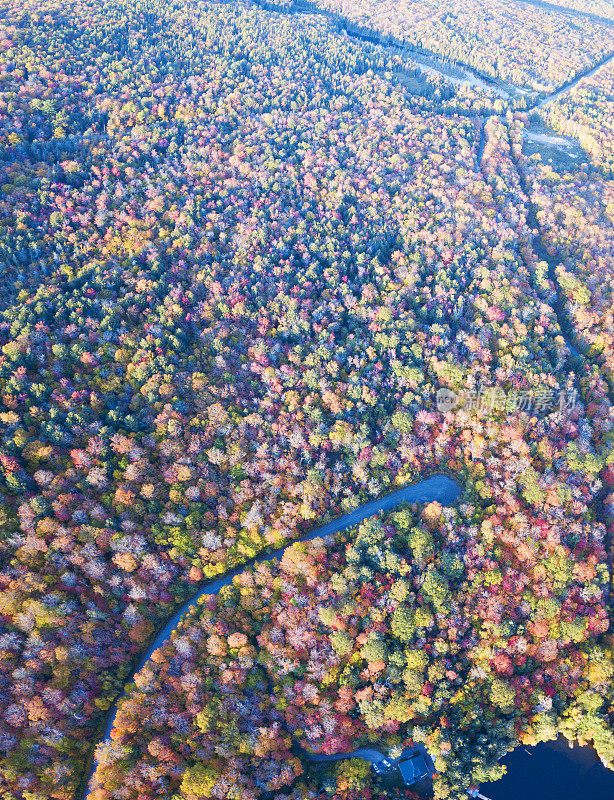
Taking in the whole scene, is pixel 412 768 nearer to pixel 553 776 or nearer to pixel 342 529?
pixel 553 776

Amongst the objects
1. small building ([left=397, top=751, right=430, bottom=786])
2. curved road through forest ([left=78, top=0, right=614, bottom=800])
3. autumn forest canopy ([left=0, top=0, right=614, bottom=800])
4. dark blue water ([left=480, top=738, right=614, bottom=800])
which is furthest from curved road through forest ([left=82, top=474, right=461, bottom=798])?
dark blue water ([left=480, top=738, right=614, bottom=800])

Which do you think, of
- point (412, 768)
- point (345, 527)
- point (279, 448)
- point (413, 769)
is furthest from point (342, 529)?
point (413, 769)

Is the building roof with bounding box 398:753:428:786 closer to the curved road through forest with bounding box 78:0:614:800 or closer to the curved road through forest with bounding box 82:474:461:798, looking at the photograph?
the curved road through forest with bounding box 78:0:614:800

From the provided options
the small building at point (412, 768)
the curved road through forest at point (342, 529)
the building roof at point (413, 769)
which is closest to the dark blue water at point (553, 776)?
the small building at point (412, 768)

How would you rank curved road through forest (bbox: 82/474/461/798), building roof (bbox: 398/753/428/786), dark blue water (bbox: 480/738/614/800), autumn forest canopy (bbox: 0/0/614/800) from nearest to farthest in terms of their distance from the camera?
autumn forest canopy (bbox: 0/0/614/800), building roof (bbox: 398/753/428/786), dark blue water (bbox: 480/738/614/800), curved road through forest (bbox: 82/474/461/798)

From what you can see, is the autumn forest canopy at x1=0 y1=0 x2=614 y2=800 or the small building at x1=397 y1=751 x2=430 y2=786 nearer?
the autumn forest canopy at x1=0 y1=0 x2=614 y2=800

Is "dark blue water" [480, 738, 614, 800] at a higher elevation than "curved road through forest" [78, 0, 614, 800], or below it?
below

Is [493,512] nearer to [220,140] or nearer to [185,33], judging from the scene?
[220,140]
